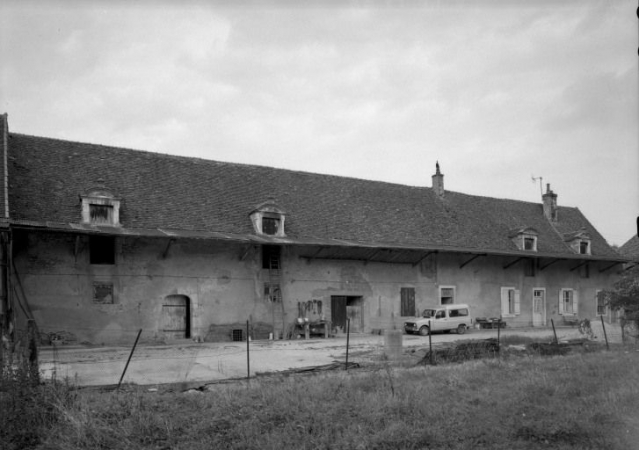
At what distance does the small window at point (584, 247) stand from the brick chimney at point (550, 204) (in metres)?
2.91

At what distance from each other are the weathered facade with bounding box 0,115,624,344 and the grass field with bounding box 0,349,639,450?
756cm

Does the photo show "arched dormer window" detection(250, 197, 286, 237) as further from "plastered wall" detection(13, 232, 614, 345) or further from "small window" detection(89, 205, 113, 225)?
"small window" detection(89, 205, 113, 225)

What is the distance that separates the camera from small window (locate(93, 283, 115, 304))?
67.3 ft

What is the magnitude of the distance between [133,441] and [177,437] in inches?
23.9

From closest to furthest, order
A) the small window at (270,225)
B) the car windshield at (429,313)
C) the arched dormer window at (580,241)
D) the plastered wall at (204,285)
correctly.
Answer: the plastered wall at (204,285), the small window at (270,225), the car windshield at (429,313), the arched dormer window at (580,241)

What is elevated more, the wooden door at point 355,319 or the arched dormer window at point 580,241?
the arched dormer window at point 580,241

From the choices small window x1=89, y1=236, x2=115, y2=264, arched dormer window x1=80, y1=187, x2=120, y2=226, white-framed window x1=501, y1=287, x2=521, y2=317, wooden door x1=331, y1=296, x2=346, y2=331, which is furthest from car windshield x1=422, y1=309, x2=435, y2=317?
arched dormer window x1=80, y1=187, x2=120, y2=226

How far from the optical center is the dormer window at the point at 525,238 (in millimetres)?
31438

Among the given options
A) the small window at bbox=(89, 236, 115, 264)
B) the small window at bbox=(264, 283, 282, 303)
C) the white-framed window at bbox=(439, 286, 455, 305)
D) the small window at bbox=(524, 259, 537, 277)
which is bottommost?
the white-framed window at bbox=(439, 286, 455, 305)

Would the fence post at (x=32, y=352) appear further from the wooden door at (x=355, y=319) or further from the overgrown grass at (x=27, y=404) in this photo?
the wooden door at (x=355, y=319)

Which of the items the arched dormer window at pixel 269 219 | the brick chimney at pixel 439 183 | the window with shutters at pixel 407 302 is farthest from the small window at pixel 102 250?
the brick chimney at pixel 439 183

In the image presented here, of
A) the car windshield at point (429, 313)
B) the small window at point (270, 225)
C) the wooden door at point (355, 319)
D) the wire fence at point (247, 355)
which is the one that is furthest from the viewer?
the car windshield at point (429, 313)

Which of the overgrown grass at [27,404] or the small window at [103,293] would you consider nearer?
the overgrown grass at [27,404]

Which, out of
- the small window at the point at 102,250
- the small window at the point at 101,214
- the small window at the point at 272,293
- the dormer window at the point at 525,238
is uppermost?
the small window at the point at 101,214
